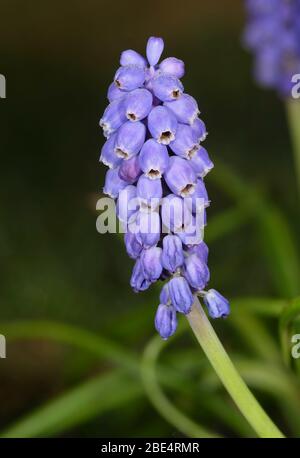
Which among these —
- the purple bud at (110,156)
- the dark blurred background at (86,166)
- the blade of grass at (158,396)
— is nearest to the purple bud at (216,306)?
the purple bud at (110,156)

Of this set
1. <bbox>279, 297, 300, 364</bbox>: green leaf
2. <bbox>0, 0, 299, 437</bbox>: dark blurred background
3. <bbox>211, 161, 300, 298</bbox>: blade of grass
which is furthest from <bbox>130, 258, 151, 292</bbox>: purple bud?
<bbox>211, 161, 300, 298</bbox>: blade of grass

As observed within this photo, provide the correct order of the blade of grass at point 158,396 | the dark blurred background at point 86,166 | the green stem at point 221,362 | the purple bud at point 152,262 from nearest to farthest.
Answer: the purple bud at point 152,262 → the green stem at point 221,362 → the blade of grass at point 158,396 → the dark blurred background at point 86,166

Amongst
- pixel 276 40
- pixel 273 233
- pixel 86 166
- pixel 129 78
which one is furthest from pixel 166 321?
pixel 86 166

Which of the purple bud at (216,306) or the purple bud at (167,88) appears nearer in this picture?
the purple bud at (167,88)

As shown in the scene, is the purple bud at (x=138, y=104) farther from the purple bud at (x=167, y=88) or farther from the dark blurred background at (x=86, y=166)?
the dark blurred background at (x=86, y=166)

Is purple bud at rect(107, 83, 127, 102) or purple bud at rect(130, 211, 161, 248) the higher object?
purple bud at rect(107, 83, 127, 102)

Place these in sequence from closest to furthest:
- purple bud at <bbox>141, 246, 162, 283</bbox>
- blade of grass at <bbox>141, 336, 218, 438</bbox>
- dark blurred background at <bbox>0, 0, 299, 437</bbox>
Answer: purple bud at <bbox>141, 246, 162, 283</bbox>
blade of grass at <bbox>141, 336, 218, 438</bbox>
dark blurred background at <bbox>0, 0, 299, 437</bbox>

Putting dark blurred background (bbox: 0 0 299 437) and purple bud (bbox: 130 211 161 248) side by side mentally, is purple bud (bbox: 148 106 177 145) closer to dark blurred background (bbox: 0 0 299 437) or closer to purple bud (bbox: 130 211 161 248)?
purple bud (bbox: 130 211 161 248)
